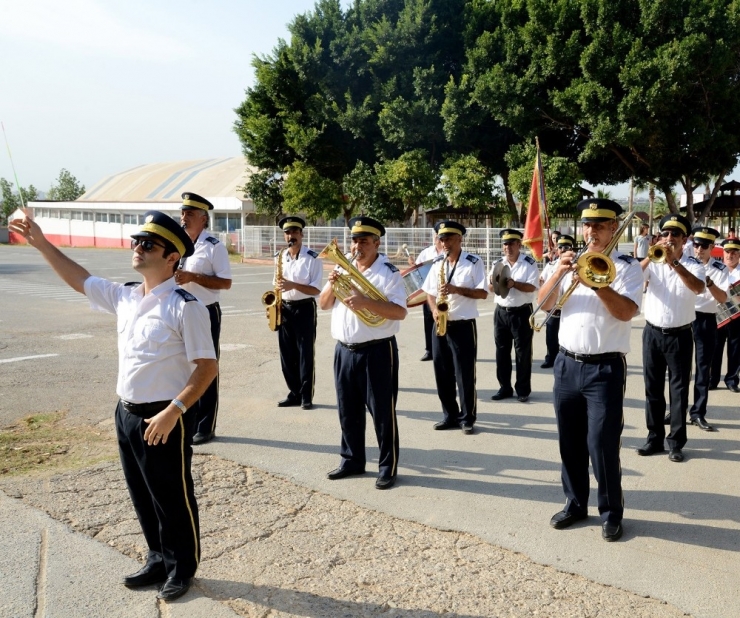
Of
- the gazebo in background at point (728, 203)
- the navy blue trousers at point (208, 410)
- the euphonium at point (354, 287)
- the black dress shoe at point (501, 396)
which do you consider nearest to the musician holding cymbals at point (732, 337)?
the black dress shoe at point (501, 396)

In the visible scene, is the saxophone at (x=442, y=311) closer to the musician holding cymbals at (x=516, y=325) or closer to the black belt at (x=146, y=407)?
the musician holding cymbals at (x=516, y=325)

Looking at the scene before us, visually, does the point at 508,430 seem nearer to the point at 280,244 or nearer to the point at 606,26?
the point at 606,26

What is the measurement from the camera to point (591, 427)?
4.61m

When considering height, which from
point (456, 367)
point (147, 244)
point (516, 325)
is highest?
point (147, 244)

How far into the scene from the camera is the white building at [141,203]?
4806 cm

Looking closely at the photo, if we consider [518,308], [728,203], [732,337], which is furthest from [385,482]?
[728,203]

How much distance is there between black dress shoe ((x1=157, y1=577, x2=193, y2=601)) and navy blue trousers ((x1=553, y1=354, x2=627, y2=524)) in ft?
8.31

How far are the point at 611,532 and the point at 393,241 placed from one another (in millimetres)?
23373

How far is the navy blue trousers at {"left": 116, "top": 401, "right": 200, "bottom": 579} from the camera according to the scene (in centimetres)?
371

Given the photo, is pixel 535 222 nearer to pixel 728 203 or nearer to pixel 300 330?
pixel 300 330

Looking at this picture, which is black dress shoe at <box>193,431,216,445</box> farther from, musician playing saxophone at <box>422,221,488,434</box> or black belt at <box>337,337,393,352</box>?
musician playing saxophone at <box>422,221,488,434</box>

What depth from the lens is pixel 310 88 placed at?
106ft

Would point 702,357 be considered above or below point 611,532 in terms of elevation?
above

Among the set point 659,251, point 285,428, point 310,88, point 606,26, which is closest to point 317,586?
point 285,428
